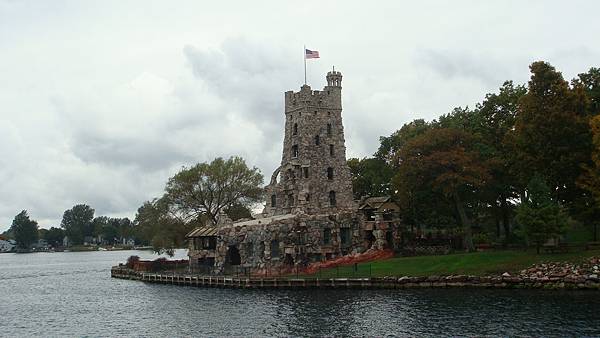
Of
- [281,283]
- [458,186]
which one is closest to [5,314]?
[281,283]

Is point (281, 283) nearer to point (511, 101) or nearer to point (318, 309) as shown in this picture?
point (318, 309)

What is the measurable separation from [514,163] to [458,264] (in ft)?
45.9

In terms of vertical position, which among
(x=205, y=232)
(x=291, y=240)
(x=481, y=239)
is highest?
(x=205, y=232)

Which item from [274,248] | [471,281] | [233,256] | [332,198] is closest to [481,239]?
[332,198]

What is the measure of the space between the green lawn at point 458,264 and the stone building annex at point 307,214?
712cm

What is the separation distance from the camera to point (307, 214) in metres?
79.4

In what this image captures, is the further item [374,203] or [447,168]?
[374,203]

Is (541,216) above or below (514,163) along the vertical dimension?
below

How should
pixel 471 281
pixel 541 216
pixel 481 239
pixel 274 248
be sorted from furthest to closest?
1. pixel 481 239
2. pixel 274 248
3. pixel 541 216
4. pixel 471 281

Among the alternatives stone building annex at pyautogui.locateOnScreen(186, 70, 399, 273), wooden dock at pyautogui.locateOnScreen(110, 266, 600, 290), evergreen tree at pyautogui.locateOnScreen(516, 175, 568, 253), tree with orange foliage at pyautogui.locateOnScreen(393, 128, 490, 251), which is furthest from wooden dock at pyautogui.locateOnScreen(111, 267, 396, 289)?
tree with orange foliage at pyautogui.locateOnScreen(393, 128, 490, 251)

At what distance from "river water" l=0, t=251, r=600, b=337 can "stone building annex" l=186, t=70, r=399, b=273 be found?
1085 cm

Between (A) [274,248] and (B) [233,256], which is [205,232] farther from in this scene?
(A) [274,248]

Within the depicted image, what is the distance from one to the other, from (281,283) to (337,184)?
21100mm

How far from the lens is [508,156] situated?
72500 mm
